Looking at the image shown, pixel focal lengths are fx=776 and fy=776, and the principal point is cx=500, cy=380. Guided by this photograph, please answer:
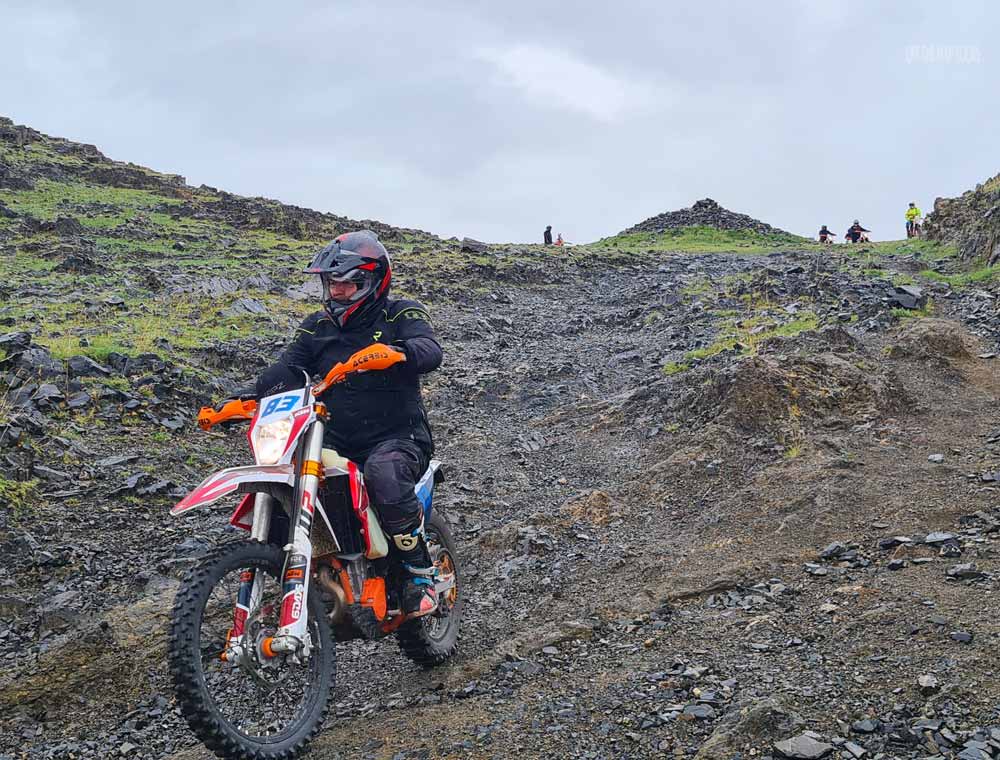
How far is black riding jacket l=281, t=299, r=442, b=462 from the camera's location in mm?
5418

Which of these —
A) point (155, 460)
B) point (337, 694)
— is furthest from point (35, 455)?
point (337, 694)

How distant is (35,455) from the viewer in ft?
27.9

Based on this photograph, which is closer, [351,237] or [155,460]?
[351,237]

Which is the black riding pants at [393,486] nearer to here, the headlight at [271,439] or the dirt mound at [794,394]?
the headlight at [271,439]

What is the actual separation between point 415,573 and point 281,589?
1211 mm

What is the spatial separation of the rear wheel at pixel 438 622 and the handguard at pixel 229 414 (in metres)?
1.64

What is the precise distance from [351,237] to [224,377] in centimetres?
788

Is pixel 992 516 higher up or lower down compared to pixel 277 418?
lower down

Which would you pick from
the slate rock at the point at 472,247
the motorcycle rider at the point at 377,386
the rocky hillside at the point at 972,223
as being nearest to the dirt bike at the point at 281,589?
the motorcycle rider at the point at 377,386

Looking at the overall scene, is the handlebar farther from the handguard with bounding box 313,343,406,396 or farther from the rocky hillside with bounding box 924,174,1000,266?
the rocky hillside with bounding box 924,174,1000,266

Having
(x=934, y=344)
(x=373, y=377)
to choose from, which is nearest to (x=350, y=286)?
(x=373, y=377)

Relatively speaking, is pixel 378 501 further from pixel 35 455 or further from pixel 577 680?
pixel 35 455

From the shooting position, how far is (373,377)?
5.52m

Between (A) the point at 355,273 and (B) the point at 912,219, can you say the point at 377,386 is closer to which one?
(A) the point at 355,273
